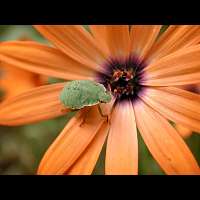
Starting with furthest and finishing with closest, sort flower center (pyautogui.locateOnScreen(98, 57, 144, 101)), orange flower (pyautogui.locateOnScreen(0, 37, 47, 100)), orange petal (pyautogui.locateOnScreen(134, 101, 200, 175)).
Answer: orange flower (pyautogui.locateOnScreen(0, 37, 47, 100)), flower center (pyautogui.locateOnScreen(98, 57, 144, 101)), orange petal (pyautogui.locateOnScreen(134, 101, 200, 175))

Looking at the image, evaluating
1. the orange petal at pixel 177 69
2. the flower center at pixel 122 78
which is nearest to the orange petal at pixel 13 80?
the flower center at pixel 122 78

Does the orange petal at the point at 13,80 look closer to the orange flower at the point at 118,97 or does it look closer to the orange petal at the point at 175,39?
the orange flower at the point at 118,97

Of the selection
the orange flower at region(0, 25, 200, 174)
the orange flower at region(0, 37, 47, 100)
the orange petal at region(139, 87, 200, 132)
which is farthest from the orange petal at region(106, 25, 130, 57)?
the orange flower at region(0, 37, 47, 100)

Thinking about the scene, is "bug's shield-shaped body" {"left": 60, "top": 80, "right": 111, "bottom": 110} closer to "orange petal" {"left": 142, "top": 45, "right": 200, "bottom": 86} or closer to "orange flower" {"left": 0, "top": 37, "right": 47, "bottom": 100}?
"orange petal" {"left": 142, "top": 45, "right": 200, "bottom": 86}

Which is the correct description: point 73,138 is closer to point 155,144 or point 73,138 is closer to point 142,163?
point 155,144

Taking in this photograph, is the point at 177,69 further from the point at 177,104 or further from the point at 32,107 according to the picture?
the point at 32,107

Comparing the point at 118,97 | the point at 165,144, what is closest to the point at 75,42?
the point at 118,97
